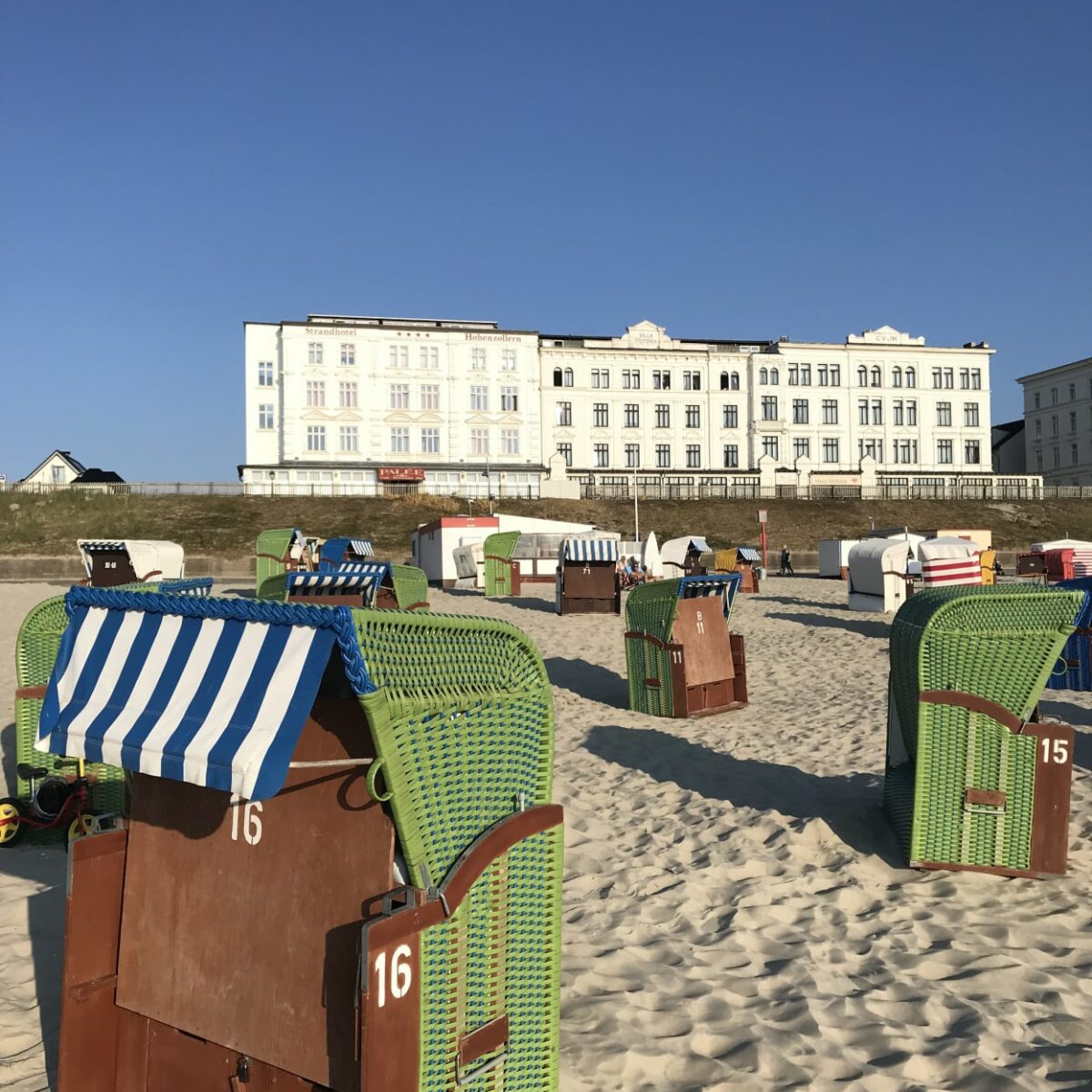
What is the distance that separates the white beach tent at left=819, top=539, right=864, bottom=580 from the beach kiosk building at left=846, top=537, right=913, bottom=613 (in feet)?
39.5

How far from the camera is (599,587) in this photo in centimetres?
2345

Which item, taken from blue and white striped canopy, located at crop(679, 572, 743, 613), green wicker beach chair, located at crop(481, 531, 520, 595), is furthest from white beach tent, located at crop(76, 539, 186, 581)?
blue and white striped canopy, located at crop(679, 572, 743, 613)

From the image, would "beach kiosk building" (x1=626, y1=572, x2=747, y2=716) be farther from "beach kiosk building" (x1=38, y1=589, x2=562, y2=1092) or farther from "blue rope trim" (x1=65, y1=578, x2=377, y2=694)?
"blue rope trim" (x1=65, y1=578, x2=377, y2=694)

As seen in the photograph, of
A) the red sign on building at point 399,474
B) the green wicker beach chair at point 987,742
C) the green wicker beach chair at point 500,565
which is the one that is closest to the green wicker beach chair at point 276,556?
the green wicker beach chair at point 500,565

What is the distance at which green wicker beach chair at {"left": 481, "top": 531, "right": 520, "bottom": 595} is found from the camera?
29.3 m

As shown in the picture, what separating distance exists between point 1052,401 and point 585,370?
4391 centimetres

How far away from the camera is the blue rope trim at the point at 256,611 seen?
2.64 m

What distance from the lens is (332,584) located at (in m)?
14.5

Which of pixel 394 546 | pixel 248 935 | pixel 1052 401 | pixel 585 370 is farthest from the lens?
pixel 1052 401

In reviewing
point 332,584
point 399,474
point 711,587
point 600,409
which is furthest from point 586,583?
point 600,409

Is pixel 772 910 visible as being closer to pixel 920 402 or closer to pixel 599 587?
pixel 599 587

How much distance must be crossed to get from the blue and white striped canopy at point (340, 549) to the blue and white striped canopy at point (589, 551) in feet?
26.4

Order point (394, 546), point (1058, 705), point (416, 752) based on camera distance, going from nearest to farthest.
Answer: point (416, 752) → point (1058, 705) → point (394, 546)

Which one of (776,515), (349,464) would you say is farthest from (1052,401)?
(349,464)
